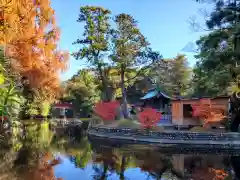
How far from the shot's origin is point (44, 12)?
962 centimetres

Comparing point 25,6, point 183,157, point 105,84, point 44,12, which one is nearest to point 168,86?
point 105,84

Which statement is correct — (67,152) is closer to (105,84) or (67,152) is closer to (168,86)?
(105,84)

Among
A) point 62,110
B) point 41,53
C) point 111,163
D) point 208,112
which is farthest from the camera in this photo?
point 62,110

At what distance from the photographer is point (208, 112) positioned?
15938 millimetres

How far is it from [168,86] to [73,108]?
46.4 ft

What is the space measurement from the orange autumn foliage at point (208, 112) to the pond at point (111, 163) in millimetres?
3625

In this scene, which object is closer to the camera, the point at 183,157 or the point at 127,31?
the point at 183,157

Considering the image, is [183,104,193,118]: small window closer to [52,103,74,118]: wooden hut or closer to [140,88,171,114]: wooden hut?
[140,88,171,114]: wooden hut

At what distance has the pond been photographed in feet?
A: 27.5

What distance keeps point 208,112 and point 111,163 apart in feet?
28.7

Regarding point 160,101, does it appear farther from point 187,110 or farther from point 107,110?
point 107,110

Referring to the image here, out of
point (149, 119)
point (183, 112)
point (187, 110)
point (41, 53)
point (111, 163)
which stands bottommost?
point (111, 163)

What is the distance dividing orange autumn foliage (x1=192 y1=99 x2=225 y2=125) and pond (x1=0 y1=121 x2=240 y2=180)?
11.9 feet

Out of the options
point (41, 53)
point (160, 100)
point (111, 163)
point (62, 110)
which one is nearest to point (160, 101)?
point (160, 100)
